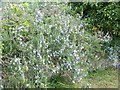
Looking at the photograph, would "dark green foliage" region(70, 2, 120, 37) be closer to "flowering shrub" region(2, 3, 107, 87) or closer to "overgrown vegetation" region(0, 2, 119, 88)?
"overgrown vegetation" region(0, 2, 119, 88)

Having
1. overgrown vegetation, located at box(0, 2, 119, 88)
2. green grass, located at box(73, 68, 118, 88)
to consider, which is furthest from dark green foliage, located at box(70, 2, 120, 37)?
green grass, located at box(73, 68, 118, 88)

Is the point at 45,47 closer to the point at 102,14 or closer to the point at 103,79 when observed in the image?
the point at 103,79

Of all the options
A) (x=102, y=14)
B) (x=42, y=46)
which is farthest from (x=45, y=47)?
(x=102, y=14)

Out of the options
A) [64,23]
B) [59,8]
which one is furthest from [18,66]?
[59,8]

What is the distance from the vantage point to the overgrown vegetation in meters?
2.91

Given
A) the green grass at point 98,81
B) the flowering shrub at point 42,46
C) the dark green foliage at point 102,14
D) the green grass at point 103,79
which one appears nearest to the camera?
the flowering shrub at point 42,46

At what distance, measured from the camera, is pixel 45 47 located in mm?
3037

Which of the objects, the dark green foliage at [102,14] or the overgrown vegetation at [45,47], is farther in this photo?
the dark green foliage at [102,14]

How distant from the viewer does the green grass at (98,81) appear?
310cm

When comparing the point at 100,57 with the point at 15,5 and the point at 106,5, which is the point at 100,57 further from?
the point at 15,5

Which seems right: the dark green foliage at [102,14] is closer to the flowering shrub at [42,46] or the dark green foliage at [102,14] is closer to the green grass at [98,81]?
the flowering shrub at [42,46]

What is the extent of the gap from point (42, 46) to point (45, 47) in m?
0.05

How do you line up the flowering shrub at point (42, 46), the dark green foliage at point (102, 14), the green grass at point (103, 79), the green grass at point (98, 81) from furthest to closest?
the dark green foliage at point (102, 14) → the green grass at point (103, 79) → the green grass at point (98, 81) → the flowering shrub at point (42, 46)

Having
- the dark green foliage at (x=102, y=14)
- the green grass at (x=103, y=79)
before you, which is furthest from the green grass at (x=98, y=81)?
the dark green foliage at (x=102, y=14)
